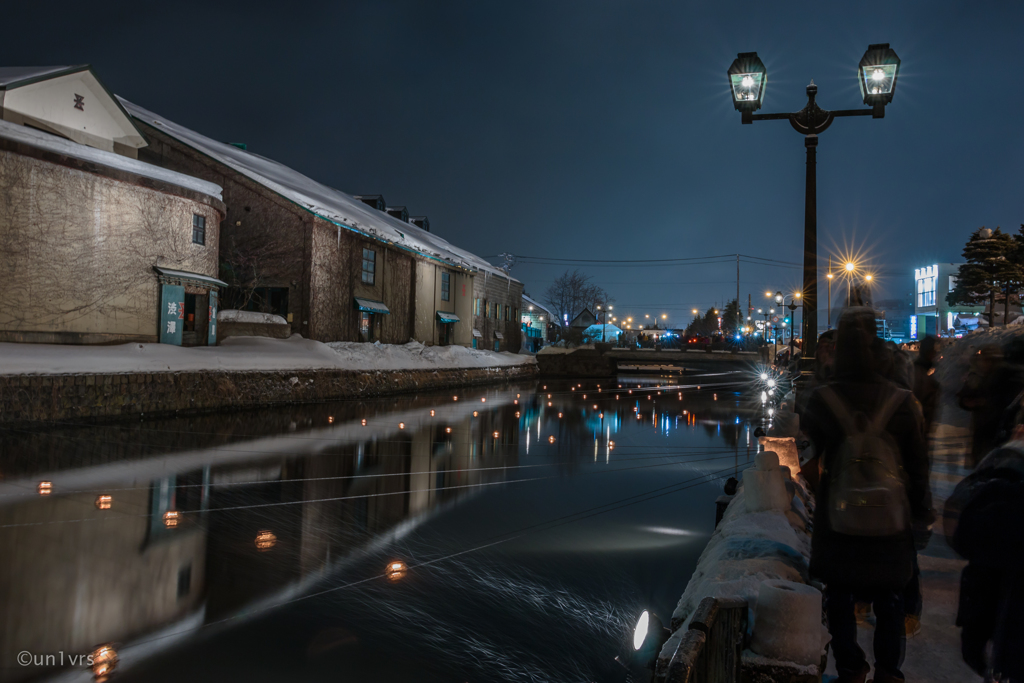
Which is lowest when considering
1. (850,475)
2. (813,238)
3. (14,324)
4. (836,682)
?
(836,682)

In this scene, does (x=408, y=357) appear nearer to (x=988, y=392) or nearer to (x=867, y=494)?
(x=988, y=392)

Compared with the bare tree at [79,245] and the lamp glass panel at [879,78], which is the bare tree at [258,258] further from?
the lamp glass panel at [879,78]

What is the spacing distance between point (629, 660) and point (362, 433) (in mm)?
10054

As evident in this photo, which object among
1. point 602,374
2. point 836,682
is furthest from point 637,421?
point 602,374

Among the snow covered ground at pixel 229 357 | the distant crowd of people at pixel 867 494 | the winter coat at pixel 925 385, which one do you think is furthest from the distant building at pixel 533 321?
the distant crowd of people at pixel 867 494

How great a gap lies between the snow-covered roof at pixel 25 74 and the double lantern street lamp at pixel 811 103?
19.3 metres

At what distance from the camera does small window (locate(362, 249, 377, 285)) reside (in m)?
28.8

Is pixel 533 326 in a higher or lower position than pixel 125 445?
higher

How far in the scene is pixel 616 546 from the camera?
6.47m

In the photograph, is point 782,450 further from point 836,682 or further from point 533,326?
point 533,326

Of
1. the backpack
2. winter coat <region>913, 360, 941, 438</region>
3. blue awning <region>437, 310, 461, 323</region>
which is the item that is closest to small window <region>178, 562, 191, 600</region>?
the backpack

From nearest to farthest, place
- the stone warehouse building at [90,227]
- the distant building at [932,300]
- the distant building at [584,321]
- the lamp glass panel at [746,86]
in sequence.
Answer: the lamp glass panel at [746,86] → the stone warehouse building at [90,227] → the distant building at [584,321] → the distant building at [932,300]

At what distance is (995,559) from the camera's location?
2.12 meters

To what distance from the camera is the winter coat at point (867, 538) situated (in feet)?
9.50
